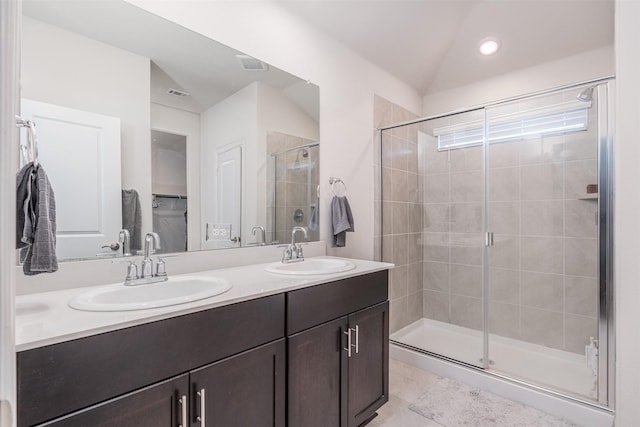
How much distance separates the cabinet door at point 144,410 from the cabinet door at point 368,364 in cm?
82

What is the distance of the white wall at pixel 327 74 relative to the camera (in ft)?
5.39

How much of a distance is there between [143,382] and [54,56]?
4.08 feet

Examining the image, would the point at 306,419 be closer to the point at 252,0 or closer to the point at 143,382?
the point at 143,382

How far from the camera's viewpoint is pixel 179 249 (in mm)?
1486

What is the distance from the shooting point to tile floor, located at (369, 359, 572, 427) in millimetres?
1704

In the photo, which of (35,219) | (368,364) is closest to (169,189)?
(35,219)

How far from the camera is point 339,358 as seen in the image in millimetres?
1453

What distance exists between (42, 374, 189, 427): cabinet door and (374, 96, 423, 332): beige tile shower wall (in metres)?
1.92

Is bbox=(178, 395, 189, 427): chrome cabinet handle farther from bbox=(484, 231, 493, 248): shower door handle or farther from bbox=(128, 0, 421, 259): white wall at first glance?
bbox=(484, 231, 493, 248): shower door handle

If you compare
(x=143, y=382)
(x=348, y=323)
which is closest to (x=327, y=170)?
(x=348, y=323)

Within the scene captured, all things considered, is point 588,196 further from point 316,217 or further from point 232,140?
point 232,140

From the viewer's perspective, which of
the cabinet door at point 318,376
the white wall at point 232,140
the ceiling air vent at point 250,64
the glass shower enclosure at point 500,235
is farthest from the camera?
the glass shower enclosure at point 500,235

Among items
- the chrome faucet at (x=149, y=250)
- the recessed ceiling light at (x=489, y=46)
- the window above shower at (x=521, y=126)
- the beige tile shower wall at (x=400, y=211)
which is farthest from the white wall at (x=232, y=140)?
the recessed ceiling light at (x=489, y=46)

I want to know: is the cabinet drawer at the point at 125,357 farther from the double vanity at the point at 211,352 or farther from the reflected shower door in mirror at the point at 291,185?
the reflected shower door in mirror at the point at 291,185
